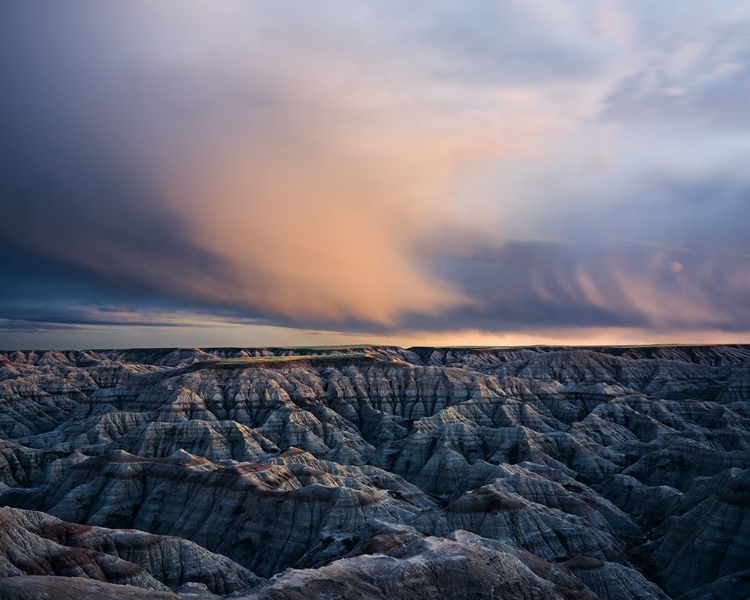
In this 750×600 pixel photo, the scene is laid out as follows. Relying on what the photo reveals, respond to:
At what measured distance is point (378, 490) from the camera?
9081cm

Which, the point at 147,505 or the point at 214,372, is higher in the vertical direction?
the point at 214,372

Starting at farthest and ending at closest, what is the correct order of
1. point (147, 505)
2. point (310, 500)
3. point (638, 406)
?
point (638, 406) → point (147, 505) → point (310, 500)

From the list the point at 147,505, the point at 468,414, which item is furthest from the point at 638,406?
the point at 147,505

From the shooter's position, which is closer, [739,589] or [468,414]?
[739,589]

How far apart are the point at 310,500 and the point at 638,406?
96.9m

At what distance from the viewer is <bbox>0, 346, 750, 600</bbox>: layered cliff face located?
2115 inches

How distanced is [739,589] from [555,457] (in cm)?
6210

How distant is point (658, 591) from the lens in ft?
203

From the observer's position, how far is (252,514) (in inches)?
3265

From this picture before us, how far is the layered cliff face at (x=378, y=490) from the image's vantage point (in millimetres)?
53719

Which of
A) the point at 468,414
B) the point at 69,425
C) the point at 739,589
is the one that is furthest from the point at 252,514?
the point at 69,425

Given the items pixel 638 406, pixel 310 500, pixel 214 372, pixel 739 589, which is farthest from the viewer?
pixel 214 372

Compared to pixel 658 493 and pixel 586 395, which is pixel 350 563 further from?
pixel 586 395

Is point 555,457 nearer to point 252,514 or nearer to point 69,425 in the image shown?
point 252,514
